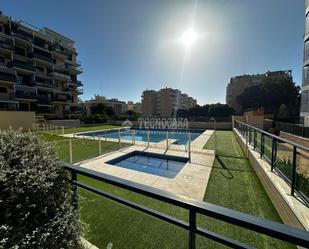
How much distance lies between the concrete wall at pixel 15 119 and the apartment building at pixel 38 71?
892 cm

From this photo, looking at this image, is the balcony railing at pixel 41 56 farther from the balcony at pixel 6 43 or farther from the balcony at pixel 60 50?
the balcony at pixel 6 43

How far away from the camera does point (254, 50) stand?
1231 cm

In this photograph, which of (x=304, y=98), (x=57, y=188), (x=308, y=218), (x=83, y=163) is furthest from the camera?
(x=304, y=98)

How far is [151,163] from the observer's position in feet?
25.7

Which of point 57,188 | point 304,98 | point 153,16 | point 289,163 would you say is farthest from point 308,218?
point 304,98

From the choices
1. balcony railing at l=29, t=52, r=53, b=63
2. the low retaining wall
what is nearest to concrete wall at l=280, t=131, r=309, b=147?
the low retaining wall

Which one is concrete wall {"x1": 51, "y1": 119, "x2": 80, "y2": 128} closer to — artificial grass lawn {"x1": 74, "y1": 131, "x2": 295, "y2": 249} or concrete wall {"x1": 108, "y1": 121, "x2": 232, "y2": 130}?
concrete wall {"x1": 108, "y1": 121, "x2": 232, "y2": 130}

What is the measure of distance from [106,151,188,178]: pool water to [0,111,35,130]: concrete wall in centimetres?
1312

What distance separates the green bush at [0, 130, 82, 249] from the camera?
1271 millimetres

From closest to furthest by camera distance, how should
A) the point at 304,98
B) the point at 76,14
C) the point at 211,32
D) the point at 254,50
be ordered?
the point at 211,32 < the point at 76,14 < the point at 254,50 < the point at 304,98

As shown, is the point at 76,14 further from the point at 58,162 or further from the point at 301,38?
the point at 301,38

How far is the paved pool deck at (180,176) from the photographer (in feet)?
14.8

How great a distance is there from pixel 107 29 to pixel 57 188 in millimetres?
13524

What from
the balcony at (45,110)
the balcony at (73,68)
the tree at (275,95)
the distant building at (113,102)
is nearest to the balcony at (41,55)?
the balcony at (73,68)
